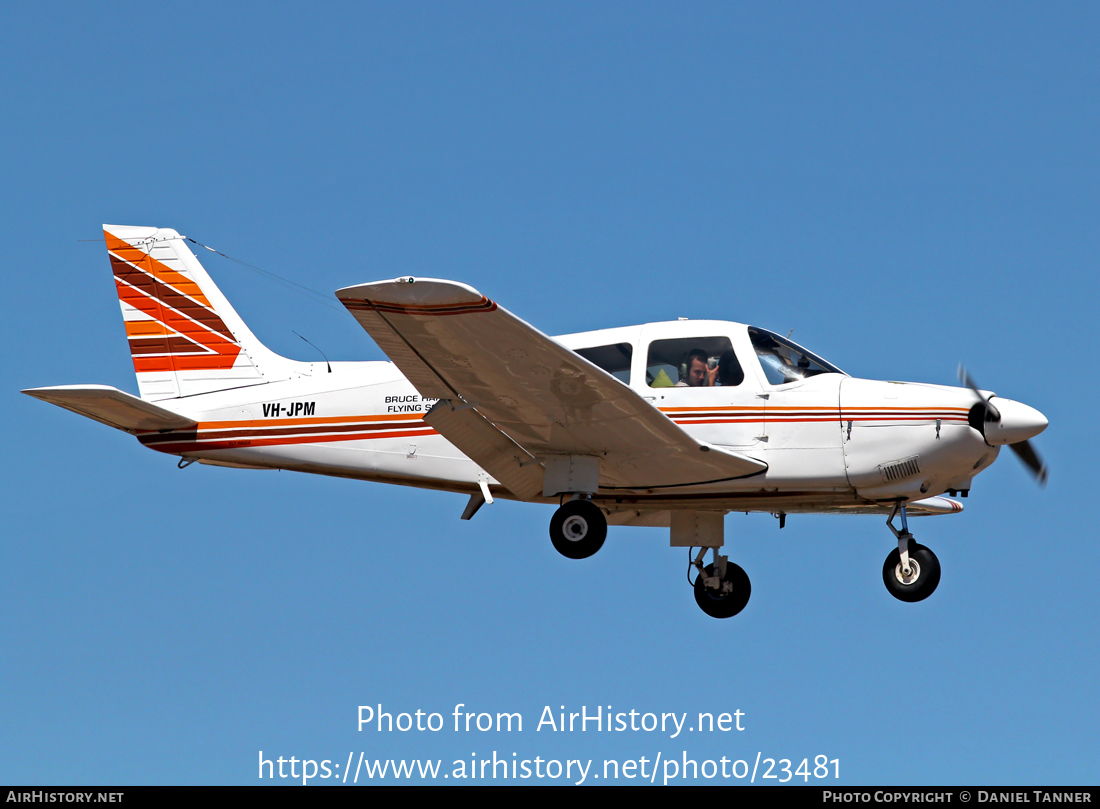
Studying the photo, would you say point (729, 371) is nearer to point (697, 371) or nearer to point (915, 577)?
point (697, 371)

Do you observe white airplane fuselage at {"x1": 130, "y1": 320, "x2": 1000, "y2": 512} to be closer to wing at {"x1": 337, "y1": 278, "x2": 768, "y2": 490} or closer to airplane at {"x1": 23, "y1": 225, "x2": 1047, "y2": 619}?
airplane at {"x1": 23, "y1": 225, "x2": 1047, "y2": 619}

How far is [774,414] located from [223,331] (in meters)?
7.21

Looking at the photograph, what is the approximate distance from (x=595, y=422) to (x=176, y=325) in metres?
6.25

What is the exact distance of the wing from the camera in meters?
12.6

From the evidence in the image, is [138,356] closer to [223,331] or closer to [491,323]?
[223,331]

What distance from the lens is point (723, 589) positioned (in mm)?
16812

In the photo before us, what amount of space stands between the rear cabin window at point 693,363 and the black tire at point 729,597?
9.85ft

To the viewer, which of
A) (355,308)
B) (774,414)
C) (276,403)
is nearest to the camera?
(355,308)

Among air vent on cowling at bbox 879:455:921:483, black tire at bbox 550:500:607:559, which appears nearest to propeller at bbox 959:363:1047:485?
air vent on cowling at bbox 879:455:921:483

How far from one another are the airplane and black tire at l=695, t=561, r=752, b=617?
0.02 meters

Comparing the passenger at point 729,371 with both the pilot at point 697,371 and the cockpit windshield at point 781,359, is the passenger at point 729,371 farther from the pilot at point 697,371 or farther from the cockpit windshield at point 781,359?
the cockpit windshield at point 781,359

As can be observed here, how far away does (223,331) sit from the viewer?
17469 millimetres

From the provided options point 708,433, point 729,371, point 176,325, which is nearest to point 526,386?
point 708,433

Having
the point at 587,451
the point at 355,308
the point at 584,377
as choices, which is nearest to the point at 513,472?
the point at 587,451
